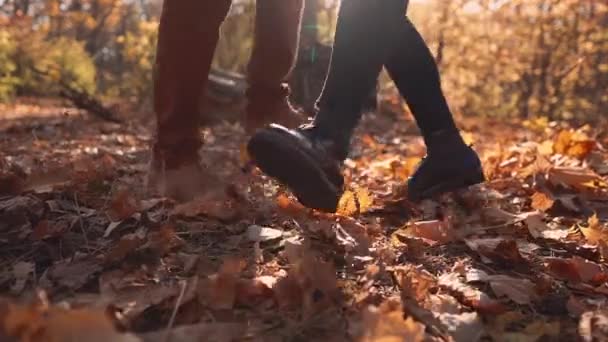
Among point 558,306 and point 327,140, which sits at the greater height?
point 327,140

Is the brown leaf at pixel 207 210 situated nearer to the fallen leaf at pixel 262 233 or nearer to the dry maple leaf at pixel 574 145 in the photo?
the fallen leaf at pixel 262 233

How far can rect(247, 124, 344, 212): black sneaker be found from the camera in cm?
146

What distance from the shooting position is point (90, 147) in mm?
3293

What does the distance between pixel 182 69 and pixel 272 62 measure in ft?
1.65

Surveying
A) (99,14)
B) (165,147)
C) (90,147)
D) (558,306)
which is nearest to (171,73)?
(165,147)

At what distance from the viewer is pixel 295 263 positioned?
1.24m

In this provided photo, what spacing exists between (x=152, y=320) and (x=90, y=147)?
7.92 ft

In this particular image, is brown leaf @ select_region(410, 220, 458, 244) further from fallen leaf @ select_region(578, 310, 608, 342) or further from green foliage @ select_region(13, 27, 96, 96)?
green foliage @ select_region(13, 27, 96, 96)

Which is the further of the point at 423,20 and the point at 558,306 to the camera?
the point at 423,20

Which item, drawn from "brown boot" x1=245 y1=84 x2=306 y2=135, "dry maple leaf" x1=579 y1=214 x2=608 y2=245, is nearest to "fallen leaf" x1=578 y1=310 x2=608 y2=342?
"dry maple leaf" x1=579 y1=214 x2=608 y2=245

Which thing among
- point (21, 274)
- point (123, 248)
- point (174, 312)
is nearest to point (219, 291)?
point (174, 312)

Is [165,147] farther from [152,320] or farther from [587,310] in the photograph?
[587,310]

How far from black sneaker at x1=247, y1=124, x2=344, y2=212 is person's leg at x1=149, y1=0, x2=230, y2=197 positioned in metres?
0.45

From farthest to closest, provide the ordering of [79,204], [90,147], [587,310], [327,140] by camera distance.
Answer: [90,147] → [79,204] → [327,140] → [587,310]
